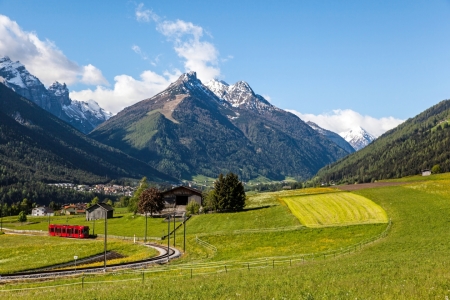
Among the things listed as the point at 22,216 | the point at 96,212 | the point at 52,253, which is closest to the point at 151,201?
the point at 96,212

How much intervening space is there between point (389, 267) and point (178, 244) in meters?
58.4

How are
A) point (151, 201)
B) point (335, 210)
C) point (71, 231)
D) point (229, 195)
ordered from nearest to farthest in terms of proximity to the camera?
point (335, 210), point (71, 231), point (229, 195), point (151, 201)

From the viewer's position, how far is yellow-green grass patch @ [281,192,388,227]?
85.2m

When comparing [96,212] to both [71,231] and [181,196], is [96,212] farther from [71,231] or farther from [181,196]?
[71,231]

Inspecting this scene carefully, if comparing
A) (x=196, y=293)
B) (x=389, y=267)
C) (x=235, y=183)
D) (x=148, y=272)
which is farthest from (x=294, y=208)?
(x=196, y=293)

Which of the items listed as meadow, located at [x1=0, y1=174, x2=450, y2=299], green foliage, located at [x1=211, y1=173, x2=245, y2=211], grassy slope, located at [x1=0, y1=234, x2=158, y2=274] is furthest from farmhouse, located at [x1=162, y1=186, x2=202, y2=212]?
meadow, located at [x1=0, y1=174, x2=450, y2=299]

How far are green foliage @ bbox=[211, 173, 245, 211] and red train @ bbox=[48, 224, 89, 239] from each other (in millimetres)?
38173

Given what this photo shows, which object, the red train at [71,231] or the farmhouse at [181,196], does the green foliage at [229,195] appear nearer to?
the farmhouse at [181,196]

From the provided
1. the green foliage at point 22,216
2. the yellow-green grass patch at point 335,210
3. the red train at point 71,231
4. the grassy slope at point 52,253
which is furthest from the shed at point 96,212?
the yellow-green grass patch at point 335,210

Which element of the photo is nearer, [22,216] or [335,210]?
[335,210]

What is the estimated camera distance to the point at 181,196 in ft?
501

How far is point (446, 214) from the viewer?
74.9m

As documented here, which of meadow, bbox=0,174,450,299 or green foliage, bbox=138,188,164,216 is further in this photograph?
green foliage, bbox=138,188,164,216

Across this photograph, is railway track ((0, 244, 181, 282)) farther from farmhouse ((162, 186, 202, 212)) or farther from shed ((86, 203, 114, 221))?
shed ((86, 203, 114, 221))
